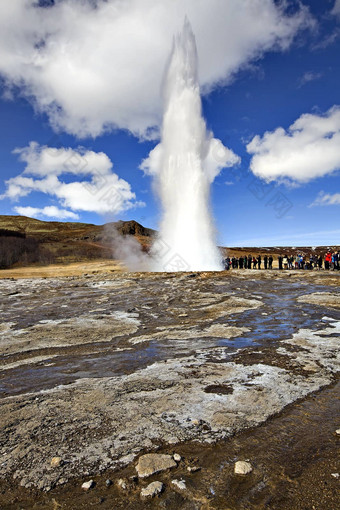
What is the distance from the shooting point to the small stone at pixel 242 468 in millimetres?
2132

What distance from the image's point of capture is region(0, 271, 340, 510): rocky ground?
6.57 ft

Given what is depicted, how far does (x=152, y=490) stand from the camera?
199cm

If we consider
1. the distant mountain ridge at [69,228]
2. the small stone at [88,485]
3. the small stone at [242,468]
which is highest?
the distant mountain ridge at [69,228]

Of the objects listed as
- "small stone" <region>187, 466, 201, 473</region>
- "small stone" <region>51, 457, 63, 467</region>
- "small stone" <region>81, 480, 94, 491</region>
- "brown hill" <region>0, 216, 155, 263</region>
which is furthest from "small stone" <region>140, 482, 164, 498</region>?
"brown hill" <region>0, 216, 155, 263</region>

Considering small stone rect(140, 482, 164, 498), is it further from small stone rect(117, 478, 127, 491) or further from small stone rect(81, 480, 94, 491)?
small stone rect(81, 480, 94, 491)

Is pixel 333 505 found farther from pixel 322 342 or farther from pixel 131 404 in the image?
pixel 322 342

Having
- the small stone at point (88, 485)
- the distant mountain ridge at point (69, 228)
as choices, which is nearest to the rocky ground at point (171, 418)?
the small stone at point (88, 485)

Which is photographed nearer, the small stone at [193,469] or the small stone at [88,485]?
the small stone at [88,485]

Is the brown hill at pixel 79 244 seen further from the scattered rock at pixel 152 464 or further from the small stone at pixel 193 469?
the small stone at pixel 193 469

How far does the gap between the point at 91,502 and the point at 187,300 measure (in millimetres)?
9453

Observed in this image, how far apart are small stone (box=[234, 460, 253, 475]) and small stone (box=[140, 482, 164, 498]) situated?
547 millimetres

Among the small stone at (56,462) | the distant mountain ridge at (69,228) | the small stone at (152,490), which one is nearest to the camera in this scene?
the small stone at (152,490)

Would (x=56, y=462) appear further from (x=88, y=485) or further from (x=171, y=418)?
(x=171, y=418)

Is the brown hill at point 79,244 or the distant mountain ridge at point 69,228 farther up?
the distant mountain ridge at point 69,228
